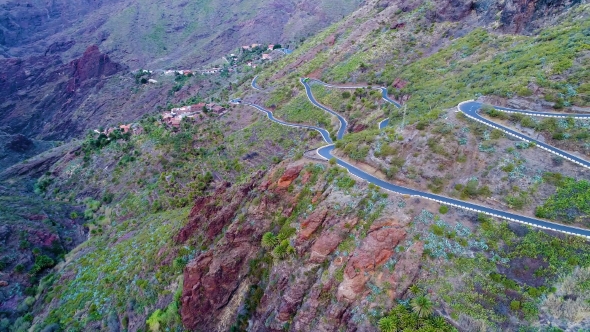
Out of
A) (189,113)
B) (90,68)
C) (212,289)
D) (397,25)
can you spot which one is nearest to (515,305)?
(212,289)

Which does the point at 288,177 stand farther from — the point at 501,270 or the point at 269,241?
the point at 501,270

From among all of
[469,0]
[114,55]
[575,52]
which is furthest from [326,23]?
[575,52]

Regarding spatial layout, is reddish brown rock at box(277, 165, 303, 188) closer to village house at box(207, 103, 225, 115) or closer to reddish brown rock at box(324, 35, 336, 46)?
village house at box(207, 103, 225, 115)

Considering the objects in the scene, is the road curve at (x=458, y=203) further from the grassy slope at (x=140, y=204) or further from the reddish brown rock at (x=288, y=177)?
the grassy slope at (x=140, y=204)

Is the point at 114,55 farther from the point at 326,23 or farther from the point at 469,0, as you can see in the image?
the point at 469,0

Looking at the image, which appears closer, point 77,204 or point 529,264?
point 529,264

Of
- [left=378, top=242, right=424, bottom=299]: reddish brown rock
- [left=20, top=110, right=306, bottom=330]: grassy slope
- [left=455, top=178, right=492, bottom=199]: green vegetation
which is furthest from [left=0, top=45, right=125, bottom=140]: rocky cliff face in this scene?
[left=455, top=178, right=492, bottom=199]: green vegetation

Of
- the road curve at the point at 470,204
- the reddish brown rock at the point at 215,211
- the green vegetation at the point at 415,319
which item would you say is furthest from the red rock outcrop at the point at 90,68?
the green vegetation at the point at 415,319
